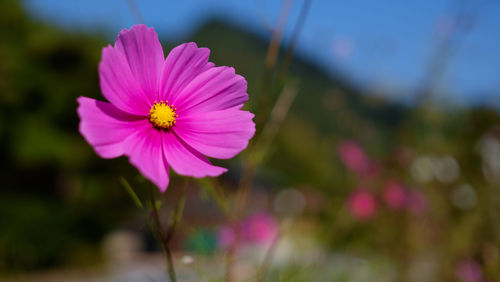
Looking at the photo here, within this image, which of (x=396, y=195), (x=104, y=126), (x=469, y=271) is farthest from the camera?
(x=396, y=195)

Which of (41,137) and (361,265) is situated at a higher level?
(361,265)

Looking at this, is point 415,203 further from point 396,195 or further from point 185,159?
point 185,159

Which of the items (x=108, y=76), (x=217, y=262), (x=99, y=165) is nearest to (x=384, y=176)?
(x=217, y=262)

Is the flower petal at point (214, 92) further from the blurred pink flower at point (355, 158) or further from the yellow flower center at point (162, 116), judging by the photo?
the blurred pink flower at point (355, 158)

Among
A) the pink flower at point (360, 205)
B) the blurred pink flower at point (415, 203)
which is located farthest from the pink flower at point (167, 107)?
the blurred pink flower at point (415, 203)

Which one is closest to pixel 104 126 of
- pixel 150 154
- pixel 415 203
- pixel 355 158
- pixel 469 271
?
pixel 150 154

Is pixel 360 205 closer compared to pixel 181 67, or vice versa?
pixel 181 67

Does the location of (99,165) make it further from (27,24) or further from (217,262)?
(217,262)

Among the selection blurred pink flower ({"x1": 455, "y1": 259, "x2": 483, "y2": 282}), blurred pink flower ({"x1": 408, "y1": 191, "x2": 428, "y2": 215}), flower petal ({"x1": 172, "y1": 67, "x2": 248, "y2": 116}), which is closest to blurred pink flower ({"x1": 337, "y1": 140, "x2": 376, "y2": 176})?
blurred pink flower ({"x1": 408, "y1": 191, "x2": 428, "y2": 215})
